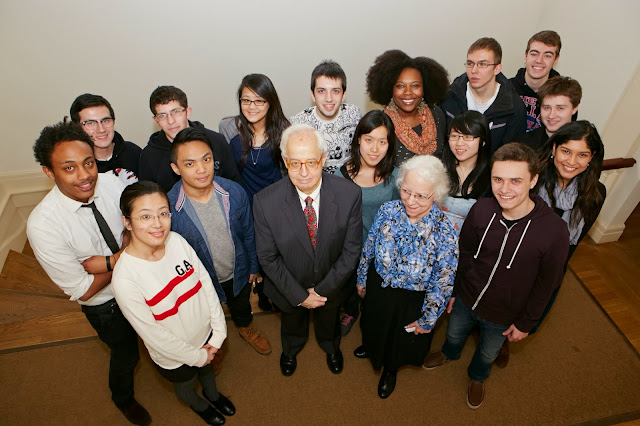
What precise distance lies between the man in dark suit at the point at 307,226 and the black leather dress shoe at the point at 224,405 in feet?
2.71

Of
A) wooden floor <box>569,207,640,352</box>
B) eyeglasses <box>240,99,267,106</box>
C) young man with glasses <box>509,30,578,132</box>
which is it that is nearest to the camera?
eyeglasses <box>240,99,267,106</box>

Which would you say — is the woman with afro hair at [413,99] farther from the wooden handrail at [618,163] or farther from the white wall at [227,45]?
the wooden handrail at [618,163]

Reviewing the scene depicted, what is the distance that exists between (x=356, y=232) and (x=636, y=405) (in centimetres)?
231

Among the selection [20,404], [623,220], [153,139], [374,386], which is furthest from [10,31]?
[623,220]

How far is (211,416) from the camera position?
2.49 metres

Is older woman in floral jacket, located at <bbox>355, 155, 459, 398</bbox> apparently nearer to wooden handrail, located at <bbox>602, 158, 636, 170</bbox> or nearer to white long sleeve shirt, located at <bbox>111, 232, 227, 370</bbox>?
white long sleeve shirt, located at <bbox>111, 232, 227, 370</bbox>

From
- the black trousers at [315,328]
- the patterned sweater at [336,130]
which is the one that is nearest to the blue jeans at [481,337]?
the black trousers at [315,328]

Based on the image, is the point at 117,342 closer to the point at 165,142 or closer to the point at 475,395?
the point at 165,142

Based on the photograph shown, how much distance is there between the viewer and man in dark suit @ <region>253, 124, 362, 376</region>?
209cm

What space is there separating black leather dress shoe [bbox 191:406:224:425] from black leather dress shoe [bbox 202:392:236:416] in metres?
0.05

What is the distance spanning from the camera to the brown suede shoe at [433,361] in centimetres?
283

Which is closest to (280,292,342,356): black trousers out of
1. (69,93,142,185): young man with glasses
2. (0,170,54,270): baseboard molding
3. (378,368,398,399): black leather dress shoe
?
(378,368,398,399): black leather dress shoe

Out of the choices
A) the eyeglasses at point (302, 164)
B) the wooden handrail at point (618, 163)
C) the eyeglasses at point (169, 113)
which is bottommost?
the eyeglasses at point (169, 113)

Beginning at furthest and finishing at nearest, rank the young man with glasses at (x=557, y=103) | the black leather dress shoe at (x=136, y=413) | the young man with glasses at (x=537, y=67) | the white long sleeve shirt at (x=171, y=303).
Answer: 1. the young man with glasses at (x=537, y=67)
2. the young man with glasses at (x=557, y=103)
3. the black leather dress shoe at (x=136, y=413)
4. the white long sleeve shirt at (x=171, y=303)
